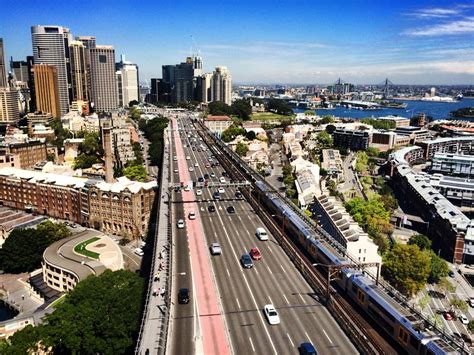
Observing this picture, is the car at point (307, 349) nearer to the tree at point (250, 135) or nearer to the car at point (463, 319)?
the car at point (463, 319)

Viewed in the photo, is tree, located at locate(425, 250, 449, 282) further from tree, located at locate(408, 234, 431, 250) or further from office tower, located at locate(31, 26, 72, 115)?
office tower, located at locate(31, 26, 72, 115)

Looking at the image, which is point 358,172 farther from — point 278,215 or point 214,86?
point 214,86

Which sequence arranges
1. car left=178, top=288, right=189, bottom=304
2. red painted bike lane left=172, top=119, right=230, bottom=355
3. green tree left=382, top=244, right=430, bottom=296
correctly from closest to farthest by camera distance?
1. red painted bike lane left=172, top=119, right=230, bottom=355
2. car left=178, top=288, right=189, bottom=304
3. green tree left=382, top=244, right=430, bottom=296

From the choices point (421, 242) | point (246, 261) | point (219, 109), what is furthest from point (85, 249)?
point (219, 109)

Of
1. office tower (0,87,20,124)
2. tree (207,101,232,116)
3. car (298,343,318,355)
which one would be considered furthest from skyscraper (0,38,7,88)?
car (298,343,318,355)

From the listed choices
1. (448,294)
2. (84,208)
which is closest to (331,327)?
(448,294)
